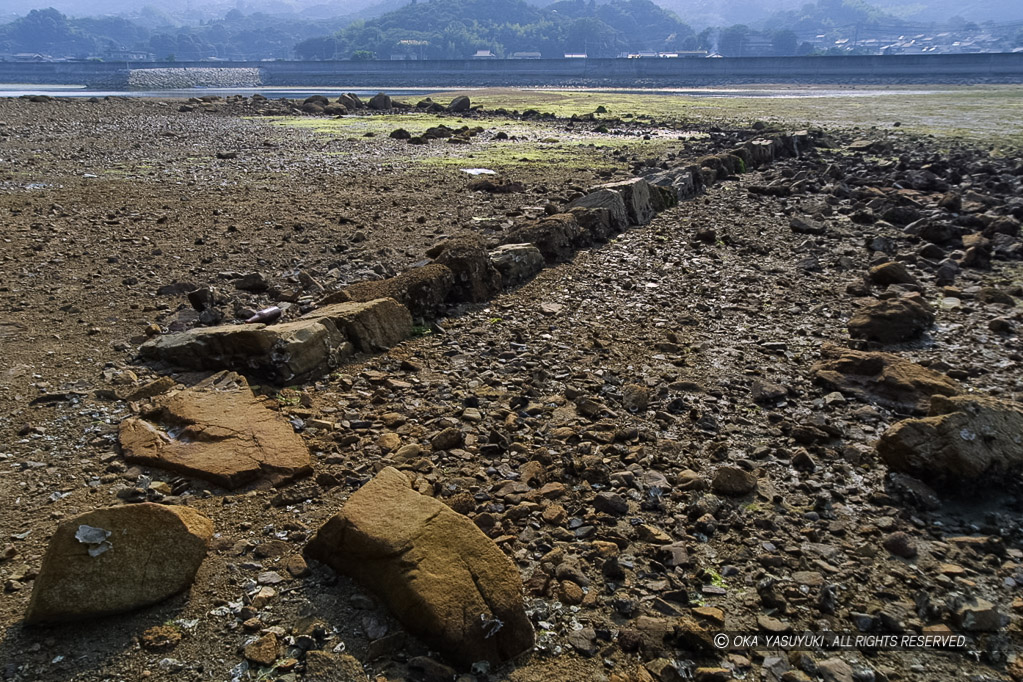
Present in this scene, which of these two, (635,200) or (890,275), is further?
(635,200)

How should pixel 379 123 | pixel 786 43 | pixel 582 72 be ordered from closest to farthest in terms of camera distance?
pixel 379 123 → pixel 582 72 → pixel 786 43

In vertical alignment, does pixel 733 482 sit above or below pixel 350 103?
below

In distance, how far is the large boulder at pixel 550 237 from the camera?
9.96 meters

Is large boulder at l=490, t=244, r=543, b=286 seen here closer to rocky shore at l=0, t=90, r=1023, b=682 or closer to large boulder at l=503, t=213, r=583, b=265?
rocky shore at l=0, t=90, r=1023, b=682

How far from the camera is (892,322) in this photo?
7.56 meters

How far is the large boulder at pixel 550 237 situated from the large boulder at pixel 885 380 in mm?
4142

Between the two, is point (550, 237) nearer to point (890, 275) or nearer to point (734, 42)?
point (890, 275)

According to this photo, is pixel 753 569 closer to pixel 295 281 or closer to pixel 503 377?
pixel 503 377

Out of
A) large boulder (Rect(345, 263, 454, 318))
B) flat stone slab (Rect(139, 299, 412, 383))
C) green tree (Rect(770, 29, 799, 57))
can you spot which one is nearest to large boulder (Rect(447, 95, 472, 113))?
large boulder (Rect(345, 263, 454, 318))

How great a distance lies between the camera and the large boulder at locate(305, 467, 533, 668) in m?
3.35

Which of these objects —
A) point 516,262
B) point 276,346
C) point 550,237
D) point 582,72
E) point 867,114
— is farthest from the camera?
point 582,72

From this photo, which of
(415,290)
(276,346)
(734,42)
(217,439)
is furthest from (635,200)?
(734,42)

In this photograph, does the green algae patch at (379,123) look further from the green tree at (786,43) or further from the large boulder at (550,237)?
the green tree at (786,43)

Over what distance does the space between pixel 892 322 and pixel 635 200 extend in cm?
560
